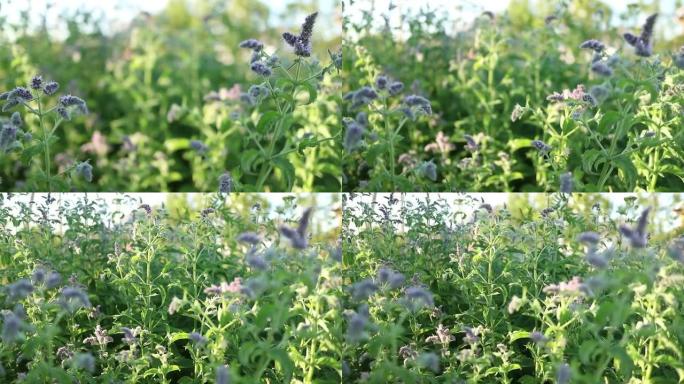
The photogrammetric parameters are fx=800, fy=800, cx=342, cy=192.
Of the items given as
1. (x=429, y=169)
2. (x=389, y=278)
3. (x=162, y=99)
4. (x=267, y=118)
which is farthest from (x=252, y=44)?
(x=162, y=99)

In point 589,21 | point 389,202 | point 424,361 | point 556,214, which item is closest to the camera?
point 424,361

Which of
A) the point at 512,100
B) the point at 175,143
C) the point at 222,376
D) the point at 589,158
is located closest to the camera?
the point at 222,376

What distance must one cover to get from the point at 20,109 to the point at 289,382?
8.21 ft

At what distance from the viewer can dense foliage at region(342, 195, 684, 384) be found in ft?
9.07

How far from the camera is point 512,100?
397 cm

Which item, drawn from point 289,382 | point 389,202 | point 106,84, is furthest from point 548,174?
point 106,84

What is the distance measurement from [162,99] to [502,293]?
2.39m

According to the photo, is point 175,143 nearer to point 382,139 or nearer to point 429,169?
point 382,139

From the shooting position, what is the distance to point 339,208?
339 cm

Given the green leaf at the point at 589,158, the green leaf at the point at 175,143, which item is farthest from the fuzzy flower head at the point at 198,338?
the green leaf at the point at 175,143

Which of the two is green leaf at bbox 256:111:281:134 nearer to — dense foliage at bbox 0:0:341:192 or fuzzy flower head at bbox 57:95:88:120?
dense foliage at bbox 0:0:341:192

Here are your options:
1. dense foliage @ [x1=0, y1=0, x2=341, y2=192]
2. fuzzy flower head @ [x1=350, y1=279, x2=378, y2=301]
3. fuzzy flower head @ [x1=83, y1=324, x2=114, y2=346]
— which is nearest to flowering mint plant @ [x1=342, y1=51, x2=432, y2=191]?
dense foliage @ [x1=0, y1=0, x2=341, y2=192]

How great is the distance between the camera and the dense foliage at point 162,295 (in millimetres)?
2850

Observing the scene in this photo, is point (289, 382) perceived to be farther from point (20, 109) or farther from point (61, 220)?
point (20, 109)
